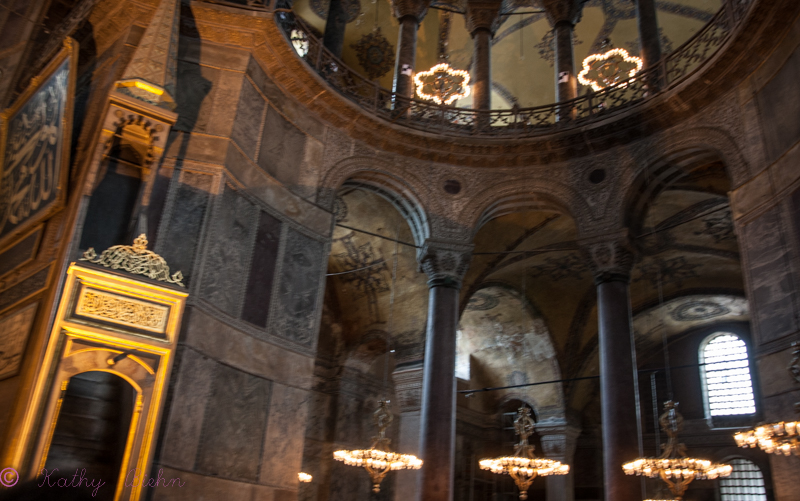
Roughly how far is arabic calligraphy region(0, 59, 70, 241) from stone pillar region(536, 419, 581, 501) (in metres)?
11.8

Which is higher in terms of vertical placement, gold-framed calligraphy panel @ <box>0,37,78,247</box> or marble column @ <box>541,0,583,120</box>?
marble column @ <box>541,0,583,120</box>

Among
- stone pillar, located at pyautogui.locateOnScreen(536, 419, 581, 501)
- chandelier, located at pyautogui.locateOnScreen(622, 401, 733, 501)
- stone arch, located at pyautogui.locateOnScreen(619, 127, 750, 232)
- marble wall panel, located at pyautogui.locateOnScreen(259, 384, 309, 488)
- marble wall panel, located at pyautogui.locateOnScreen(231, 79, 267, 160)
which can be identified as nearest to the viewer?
marble wall panel, located at pyautogui.locateOnScreen(259, 384, 309, 488)

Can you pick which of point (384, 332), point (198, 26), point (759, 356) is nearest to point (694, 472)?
point (759, 356)

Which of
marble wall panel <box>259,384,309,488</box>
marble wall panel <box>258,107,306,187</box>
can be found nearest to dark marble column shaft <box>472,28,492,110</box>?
marble wall panel <box>258,107,306,187</box>

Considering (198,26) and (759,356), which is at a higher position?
(198,26)

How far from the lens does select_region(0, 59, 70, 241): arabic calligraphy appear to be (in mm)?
7621

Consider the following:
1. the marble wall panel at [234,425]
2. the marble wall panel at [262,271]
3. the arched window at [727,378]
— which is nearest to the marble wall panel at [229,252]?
the marble wall panel at [262,271]

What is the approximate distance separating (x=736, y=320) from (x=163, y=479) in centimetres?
1451

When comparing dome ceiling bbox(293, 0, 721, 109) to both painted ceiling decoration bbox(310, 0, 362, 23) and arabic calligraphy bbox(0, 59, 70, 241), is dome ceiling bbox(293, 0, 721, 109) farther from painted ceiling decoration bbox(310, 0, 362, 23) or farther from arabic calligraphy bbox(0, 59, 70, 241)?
arabic calligraphy bbox(0, 59, 70, 241)

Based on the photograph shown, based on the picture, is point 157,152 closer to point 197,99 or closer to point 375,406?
point 197,99

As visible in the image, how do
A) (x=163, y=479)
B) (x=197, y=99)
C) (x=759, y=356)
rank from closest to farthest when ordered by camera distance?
(x=163, y=479)
(x=759, y=356)
(x=197, y=99)

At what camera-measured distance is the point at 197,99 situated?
9.00m

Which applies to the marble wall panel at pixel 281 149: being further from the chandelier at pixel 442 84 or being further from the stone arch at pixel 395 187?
the chandelier at pixel 442 84

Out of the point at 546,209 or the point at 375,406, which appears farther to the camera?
the point at 375,406
